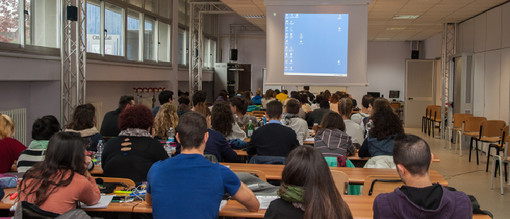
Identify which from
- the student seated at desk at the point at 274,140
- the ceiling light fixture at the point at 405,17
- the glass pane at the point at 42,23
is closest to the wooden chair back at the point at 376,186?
the student seated at desk at the point at 274,140

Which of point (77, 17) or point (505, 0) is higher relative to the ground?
point (505, 0)

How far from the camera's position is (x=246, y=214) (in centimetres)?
295

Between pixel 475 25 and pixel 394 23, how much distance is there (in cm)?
260

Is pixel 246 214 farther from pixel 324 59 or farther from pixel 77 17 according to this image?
pixel 77 17

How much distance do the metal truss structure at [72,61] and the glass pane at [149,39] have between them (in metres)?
4.33

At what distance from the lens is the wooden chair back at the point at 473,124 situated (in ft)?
33.0

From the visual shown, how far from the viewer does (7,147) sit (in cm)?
438

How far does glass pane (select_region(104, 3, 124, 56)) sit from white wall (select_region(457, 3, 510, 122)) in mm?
8324

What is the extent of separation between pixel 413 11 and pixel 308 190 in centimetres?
1041

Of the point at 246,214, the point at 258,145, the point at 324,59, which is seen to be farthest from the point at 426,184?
the point at 324,59

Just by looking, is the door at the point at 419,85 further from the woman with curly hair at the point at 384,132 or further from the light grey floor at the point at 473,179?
the woman with curly hair at the point at 384,132

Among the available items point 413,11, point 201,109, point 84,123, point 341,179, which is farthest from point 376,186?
point 413,11

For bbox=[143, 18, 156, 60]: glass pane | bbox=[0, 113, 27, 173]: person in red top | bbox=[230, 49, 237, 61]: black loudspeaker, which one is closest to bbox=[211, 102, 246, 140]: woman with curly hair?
bbox=[0, 113, 27, 173]: person in red top

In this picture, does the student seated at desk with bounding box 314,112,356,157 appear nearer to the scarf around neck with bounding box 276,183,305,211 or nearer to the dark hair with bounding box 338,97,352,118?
the dark hair with bounding box 338,97,352,118
